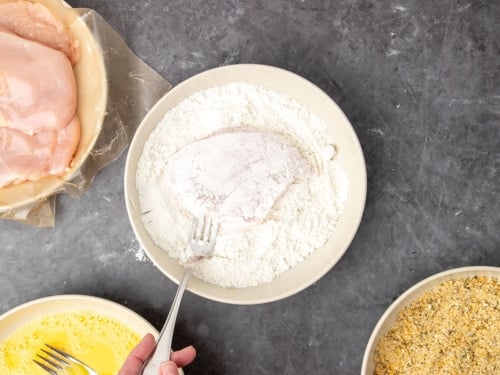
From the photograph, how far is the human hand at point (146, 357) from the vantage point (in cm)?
106

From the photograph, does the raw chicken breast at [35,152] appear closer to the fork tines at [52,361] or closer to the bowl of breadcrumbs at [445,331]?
the fork tines at [52,361]

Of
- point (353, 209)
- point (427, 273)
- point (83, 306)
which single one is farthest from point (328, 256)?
point (83, 306)

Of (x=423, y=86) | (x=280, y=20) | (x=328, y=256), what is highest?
(x=280, y=20)

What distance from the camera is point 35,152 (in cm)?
131

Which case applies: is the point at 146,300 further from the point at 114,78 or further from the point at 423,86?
the point at 423,86

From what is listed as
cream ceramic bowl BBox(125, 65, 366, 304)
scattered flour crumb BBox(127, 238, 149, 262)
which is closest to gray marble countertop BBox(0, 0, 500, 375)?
scattered flour crumb BBox(127, 238, 149, 262)

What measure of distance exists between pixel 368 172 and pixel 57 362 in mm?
823

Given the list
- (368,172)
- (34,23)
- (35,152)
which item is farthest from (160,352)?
(34,23)

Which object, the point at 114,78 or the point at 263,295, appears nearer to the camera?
the point at 263,295

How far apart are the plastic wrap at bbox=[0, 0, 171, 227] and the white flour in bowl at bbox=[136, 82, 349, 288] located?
0.41 feet

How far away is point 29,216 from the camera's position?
138 cm

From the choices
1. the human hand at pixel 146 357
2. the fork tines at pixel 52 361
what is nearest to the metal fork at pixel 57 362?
the fork tines at pixel 52 361

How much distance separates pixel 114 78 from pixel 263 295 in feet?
2.03

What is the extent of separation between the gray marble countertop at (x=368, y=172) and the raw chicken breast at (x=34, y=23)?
0.46 ft
